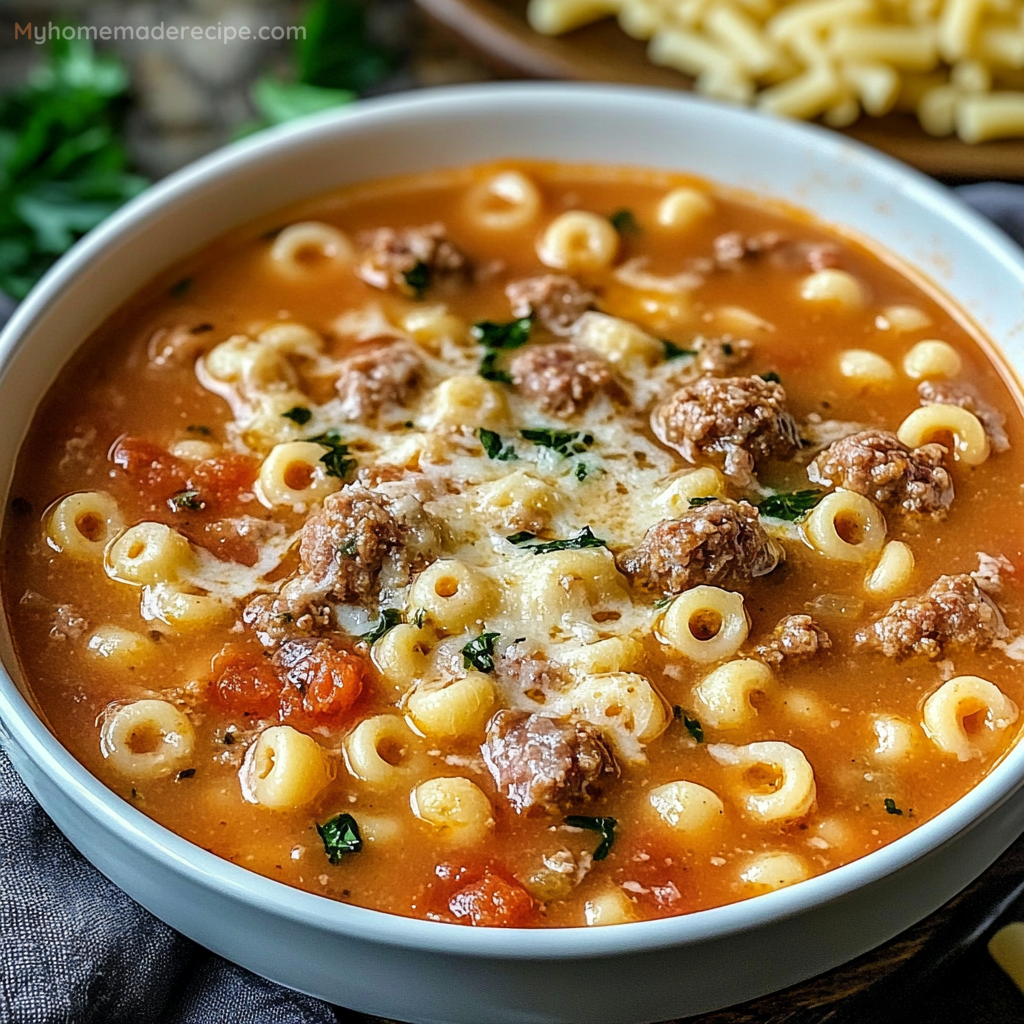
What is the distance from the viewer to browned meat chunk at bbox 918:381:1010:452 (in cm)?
388

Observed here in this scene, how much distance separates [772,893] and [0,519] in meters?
2.06

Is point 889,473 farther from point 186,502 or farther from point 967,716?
point 186,502


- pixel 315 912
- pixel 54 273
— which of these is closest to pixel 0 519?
pixel 54 273

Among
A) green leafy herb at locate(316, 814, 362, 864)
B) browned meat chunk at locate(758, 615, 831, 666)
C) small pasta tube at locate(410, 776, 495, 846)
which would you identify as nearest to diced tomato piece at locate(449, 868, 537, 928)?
small pasta tube at locate(410, 776, 495, 846)

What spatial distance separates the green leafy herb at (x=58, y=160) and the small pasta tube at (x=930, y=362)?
287 centimetres

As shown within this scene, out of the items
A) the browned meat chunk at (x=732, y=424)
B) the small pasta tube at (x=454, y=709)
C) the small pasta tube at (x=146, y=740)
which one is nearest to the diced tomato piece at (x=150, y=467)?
the small pasta tube at (x=146, y=740)

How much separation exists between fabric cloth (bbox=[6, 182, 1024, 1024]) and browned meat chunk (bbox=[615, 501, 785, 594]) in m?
1.20

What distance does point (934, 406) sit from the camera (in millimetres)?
3832

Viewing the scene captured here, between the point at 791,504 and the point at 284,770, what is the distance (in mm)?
1441

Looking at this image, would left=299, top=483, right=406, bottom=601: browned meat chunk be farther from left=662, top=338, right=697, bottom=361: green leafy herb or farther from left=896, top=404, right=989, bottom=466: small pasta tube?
left=896, top=404, right=989, bottom=466: small pasta tube

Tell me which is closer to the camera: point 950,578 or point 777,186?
point 950,578

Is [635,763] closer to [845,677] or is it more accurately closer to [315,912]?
[845,677]

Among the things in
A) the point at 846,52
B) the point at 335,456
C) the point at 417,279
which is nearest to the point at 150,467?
the point at 335,456

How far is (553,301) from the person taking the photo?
13.7 feet
